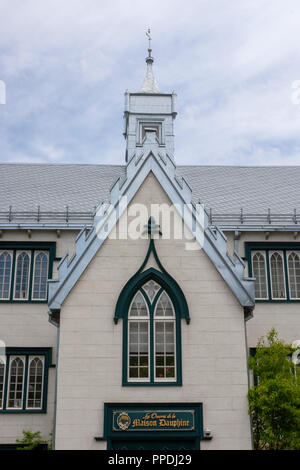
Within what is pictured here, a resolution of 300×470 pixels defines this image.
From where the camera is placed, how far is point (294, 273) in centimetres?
2445

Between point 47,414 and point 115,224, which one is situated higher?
point 115,224

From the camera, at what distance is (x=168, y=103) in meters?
34.4

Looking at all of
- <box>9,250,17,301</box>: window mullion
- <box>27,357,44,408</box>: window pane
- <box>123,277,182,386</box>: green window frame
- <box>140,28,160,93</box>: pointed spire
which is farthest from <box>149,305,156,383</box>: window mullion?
<box>140,28,160,93</box>: pointed spire

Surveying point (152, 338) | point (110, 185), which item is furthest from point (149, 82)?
point (152, 338)

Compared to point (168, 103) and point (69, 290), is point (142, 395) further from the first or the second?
point (168, 103)

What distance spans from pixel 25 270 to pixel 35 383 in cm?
503

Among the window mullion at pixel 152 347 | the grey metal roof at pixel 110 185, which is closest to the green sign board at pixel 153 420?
the window mullion at pixel 152 347

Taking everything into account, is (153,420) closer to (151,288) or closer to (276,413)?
(276,413)

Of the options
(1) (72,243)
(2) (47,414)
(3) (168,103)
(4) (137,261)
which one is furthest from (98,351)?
(3) (168,103)

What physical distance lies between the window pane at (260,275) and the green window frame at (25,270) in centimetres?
931

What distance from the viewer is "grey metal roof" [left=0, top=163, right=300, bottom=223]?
2630 cm

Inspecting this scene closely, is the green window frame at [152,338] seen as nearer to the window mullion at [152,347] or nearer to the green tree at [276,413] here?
the window mullion at [152,347]

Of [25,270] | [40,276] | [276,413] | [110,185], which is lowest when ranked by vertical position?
[276,413]

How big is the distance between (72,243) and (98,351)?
803 centimetres
